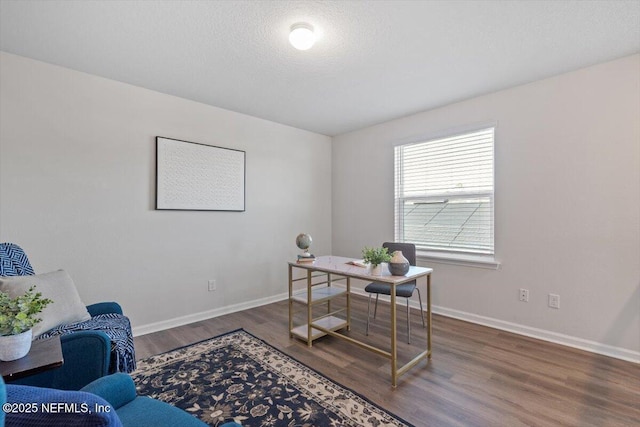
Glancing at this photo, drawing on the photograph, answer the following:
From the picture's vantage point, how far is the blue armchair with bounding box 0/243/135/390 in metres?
1.55

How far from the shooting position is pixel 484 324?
3225mm

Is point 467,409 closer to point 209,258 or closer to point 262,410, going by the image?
point 262,410

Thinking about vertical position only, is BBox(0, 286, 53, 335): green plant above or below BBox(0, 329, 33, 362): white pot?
above

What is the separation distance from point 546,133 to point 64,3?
3.82m

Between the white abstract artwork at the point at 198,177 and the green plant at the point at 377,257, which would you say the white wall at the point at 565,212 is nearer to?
the green plant at the point at 377,257

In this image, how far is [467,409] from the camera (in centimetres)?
187

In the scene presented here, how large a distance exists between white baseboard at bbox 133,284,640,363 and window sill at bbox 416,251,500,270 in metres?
0.54

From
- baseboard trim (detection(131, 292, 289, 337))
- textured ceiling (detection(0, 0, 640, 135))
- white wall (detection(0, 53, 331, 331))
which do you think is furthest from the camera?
baseboard trim (detection(131, 292, 289, 337))

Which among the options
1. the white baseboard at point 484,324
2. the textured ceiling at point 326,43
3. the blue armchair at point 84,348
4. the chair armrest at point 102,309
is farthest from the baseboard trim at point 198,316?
the textured ceiling at point 326,43

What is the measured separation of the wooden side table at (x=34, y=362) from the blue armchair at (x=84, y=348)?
0.22 metres

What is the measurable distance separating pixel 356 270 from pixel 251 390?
113cm

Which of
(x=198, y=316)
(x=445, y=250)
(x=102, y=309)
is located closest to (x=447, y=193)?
(x=445, y=250)

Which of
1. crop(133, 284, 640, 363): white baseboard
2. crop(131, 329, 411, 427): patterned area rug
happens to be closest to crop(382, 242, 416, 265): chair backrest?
crop(133, 284, 640, 363): white baseboard

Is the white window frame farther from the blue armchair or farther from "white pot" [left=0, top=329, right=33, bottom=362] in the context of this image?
"white pot" [left=0, top=329, right=33, bottom=362]
